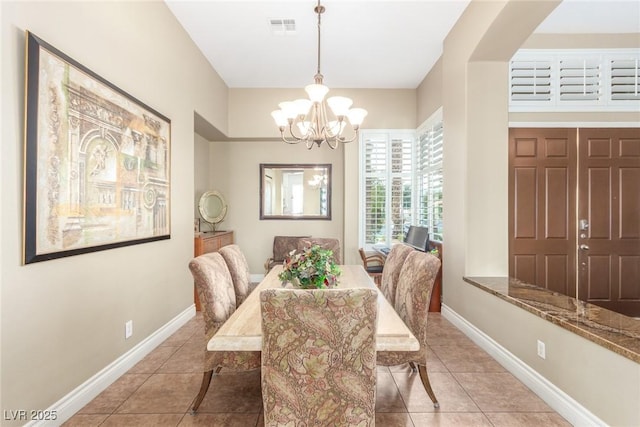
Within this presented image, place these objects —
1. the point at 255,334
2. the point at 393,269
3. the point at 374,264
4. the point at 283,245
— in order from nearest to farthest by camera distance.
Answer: the point at 255,334 → the point at 393,269 → the point at 374,264 → the point at 283,245

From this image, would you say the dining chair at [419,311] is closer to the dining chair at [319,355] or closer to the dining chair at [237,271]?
the dining chair at [319,355]

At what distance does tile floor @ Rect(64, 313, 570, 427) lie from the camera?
189 cm

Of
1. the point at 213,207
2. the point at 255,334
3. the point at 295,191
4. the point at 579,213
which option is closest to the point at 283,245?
the point at 295,191

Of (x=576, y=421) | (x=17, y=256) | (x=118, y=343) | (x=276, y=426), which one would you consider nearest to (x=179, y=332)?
(x=118, y=343)

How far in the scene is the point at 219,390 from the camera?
7.27 feet

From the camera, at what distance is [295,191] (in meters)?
5.44

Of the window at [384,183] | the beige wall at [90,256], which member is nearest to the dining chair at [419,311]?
the beige wall at [90,256]

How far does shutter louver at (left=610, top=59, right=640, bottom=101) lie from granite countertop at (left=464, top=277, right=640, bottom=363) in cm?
248

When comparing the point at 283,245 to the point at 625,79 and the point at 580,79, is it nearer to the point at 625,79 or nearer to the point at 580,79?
the point at 580,79

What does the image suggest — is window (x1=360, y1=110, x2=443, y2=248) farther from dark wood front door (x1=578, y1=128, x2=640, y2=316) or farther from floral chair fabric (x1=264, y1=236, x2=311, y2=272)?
dark wood front door (x1=578, y1=128, x2=640, y2=316)

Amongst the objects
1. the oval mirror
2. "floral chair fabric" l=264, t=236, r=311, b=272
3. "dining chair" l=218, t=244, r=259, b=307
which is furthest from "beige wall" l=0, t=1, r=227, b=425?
"floral chair fabric" l=264, t=236, r=311, b=272

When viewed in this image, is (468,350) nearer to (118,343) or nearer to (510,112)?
(510,112)

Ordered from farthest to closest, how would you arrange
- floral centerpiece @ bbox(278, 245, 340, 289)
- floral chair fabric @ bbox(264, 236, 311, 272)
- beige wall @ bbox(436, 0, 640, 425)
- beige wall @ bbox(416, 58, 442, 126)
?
floral chair fabric @ bbox(264, 236, 311, 272)
beige wall @ bbox(416, 58, 442, 126)
beige wall @ bbox(436, 0, 640, 425)
floral centerpiece @ bbox(278, 245, 340, 289)

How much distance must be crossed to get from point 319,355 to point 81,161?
1830mm
